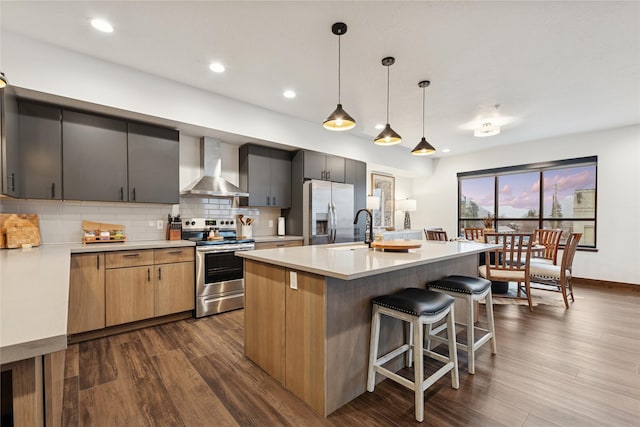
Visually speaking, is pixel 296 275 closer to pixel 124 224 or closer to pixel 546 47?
pixel 124 224

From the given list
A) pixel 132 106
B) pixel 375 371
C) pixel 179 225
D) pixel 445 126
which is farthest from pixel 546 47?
pixel 179 225

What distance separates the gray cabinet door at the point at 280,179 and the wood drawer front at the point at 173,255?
1.49 m

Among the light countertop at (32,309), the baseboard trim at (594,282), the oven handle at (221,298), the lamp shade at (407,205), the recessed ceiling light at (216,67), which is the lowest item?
the baseboard trim at (594,282)

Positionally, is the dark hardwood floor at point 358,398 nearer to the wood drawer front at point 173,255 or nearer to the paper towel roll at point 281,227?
the wood drawer front at point 173,255

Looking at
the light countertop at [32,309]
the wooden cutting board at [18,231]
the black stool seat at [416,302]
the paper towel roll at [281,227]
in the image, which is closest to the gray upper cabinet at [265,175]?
the paper towel roll at [281,227]

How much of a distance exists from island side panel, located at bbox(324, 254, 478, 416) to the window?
4.15m

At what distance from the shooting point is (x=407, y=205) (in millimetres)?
6812

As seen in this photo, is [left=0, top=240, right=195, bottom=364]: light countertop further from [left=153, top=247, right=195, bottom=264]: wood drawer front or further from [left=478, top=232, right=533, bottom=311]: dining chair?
[left=478, top=232, right=533, bottom=311]: dining chair

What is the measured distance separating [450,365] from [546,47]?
112 inches

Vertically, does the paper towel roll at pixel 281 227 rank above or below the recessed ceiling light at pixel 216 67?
below

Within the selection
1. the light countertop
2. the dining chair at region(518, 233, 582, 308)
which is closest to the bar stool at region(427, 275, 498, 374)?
the dining chair at region(518, 233, 582, 308)

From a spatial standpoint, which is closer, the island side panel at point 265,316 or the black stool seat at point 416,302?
the black stool seat at point 416,302

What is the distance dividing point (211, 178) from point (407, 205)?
4642 mm

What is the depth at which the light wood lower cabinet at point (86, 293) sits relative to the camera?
103 inches
